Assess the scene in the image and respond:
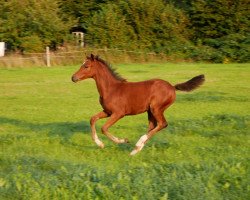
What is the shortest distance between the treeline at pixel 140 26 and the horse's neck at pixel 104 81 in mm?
27782

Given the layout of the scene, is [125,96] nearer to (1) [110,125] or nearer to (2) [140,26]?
(1) [110,125]

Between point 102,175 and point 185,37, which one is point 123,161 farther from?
point 185,37

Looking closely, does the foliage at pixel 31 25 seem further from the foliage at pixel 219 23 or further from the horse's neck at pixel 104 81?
the horse's neck at pixel 104 81

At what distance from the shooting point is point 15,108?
17719 mm

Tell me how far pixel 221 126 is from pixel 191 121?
940mm

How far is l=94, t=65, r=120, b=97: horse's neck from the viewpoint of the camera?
11.2 meters

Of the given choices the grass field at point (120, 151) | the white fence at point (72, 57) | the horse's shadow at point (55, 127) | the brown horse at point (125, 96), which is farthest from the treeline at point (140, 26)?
the brown horse at point (125, 96)

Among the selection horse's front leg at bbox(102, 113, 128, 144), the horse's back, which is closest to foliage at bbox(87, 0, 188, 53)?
the horse's back

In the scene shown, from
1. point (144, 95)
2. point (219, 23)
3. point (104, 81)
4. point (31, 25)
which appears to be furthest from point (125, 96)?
point (219, 23)

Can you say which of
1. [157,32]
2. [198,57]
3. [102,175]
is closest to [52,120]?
[102,175]

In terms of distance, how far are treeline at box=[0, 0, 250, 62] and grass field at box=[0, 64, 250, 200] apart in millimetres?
17189

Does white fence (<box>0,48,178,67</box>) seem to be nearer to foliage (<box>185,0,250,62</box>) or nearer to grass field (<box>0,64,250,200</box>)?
foliage (<box>185,0,250,62</box>)

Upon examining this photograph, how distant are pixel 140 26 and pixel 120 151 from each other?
31897 mm

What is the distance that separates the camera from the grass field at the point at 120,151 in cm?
686
